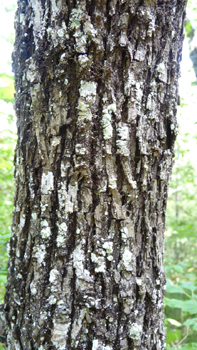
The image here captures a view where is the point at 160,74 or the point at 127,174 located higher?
the point at 160,74

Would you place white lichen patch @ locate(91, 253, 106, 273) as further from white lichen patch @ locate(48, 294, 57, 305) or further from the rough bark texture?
white lichen patch @ locate(48, 294, 57, 305)

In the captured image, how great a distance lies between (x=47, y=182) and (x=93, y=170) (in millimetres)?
192

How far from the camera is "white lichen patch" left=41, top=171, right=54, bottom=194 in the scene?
0.85m

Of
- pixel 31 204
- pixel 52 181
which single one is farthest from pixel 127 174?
pixel 31 204

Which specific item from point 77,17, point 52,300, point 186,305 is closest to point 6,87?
point 77,17

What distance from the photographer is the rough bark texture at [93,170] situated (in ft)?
2.66

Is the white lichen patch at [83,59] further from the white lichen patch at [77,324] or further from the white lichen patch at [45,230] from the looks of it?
the white lichen patch at [77,324]

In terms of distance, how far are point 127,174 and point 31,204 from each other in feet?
1.37

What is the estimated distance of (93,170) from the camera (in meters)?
0.83

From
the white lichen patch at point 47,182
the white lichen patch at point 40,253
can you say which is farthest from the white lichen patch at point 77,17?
the white lichen patch at point 40,253

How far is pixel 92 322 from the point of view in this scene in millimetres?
801

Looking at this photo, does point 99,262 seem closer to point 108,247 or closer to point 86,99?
point 108,247

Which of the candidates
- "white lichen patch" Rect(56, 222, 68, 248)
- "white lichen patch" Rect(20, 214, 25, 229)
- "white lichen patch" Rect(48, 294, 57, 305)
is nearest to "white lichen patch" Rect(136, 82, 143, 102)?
"white lichen patch" Rect(56, 222, 68, 248)

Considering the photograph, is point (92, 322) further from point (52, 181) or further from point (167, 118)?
point (167, 118)
